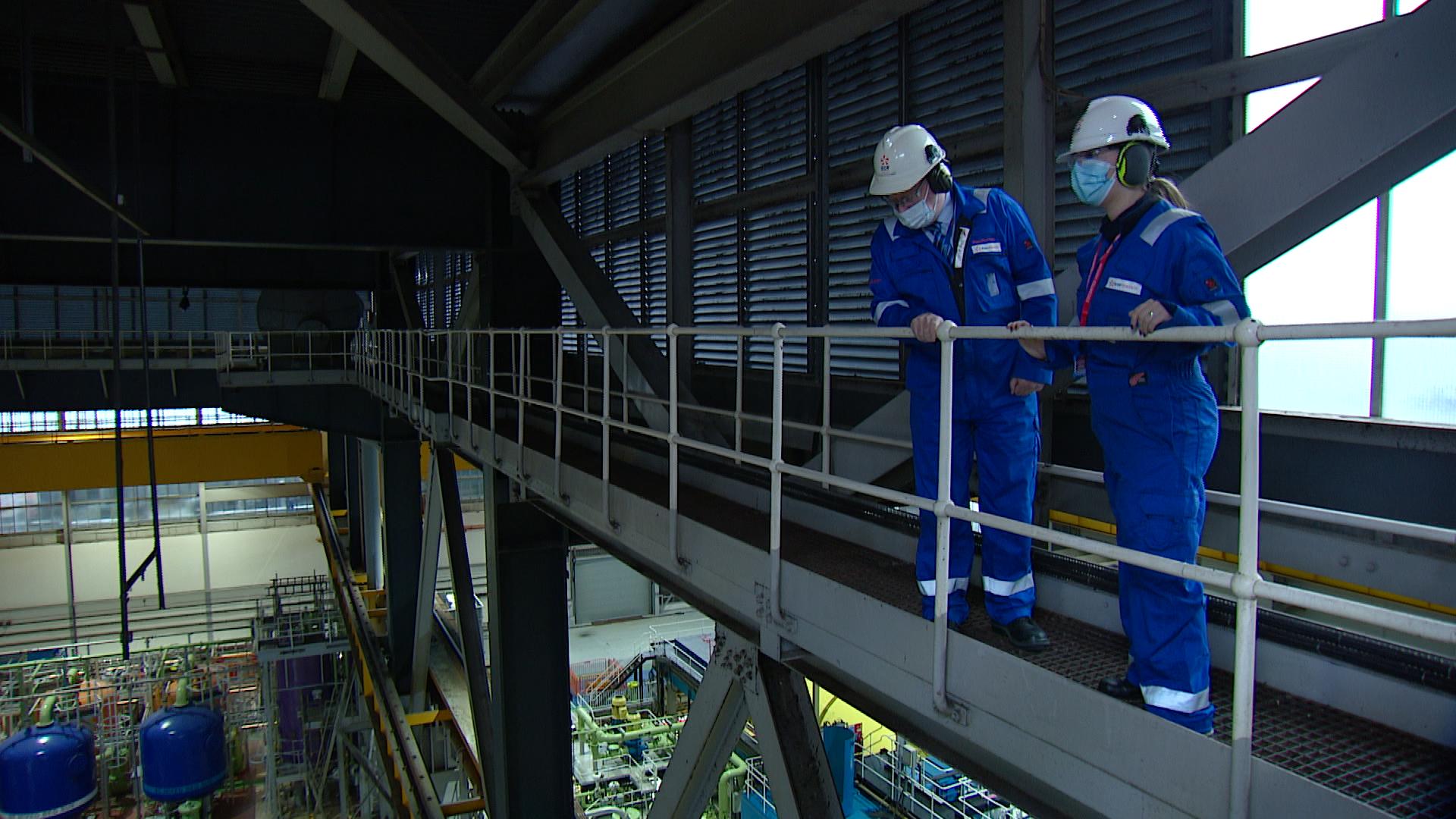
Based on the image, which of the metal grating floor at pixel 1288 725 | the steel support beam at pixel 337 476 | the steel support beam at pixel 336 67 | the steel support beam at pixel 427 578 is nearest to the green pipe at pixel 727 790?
the steel support beam at pixel 427 578

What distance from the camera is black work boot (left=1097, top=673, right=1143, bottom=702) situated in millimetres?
2209

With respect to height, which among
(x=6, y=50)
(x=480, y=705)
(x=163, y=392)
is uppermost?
(x=6, y=50)

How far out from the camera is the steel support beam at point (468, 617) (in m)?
9.11

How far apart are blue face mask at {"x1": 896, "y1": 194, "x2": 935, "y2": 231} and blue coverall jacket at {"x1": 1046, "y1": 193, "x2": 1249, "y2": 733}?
737 millimetres

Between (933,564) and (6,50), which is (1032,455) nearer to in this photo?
(933,564)

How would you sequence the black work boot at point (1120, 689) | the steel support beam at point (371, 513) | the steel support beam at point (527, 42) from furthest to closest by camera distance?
the steel support beam at point (371, 513)
the steel support beam at point (527, 42)
the black work boot at point (1120, 689)

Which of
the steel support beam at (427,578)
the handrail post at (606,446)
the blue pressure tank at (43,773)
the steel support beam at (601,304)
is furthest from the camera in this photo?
the blue pressure tank at (43,773)

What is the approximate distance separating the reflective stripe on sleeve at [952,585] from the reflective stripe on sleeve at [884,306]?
2.87 feet

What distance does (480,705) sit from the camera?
377 inches

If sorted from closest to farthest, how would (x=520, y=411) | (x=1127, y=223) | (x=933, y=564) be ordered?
(x=1127, y=223) → (x=933, y=564) → (x=520, y=411)

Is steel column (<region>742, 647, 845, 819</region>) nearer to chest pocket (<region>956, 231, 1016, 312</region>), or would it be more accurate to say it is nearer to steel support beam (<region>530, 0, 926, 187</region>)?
chest pocket (<region>956, 231, 1016, 312</region>)

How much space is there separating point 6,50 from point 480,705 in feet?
26.8

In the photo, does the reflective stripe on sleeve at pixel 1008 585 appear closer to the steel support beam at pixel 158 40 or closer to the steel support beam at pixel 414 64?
the steel support beam at pixel 414 64

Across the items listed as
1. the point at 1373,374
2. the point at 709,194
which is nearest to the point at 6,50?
the point at 709,194
